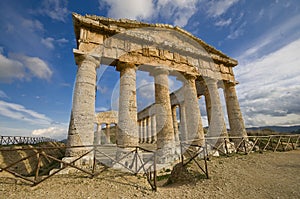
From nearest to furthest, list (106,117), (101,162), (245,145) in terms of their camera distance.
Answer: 1. (101,162)
2. (245,145)
3. (106,117)

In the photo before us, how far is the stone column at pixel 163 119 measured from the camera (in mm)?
9634

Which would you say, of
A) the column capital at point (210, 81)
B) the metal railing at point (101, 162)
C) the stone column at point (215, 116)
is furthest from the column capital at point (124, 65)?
the stone column at point (215, 116)

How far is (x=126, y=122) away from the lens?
8.96 meters

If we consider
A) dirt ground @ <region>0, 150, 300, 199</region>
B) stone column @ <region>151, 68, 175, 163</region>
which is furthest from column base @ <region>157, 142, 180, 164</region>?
dirt ground @ <region>0, 150, 300, 199</region>

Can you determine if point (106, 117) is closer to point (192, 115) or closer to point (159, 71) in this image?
point (159, 71)

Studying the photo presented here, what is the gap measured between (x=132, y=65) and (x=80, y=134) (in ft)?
16.7

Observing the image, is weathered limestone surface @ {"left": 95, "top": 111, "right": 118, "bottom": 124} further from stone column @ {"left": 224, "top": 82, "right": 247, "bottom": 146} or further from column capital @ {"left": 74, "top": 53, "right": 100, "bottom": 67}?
stone column @ {"left": 224, "top": 82, "right": 247, "bottom": 146}

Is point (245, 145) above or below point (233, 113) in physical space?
below

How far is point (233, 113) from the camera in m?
13.6

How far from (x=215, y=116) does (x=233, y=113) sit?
2.09 metres

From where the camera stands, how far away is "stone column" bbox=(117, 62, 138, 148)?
28.8ft

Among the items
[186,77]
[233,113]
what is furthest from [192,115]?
[233,113]

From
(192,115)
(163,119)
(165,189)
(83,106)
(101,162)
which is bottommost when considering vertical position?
(165,189)

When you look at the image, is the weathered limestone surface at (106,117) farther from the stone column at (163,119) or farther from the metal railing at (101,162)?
the stone column at (163,119)
